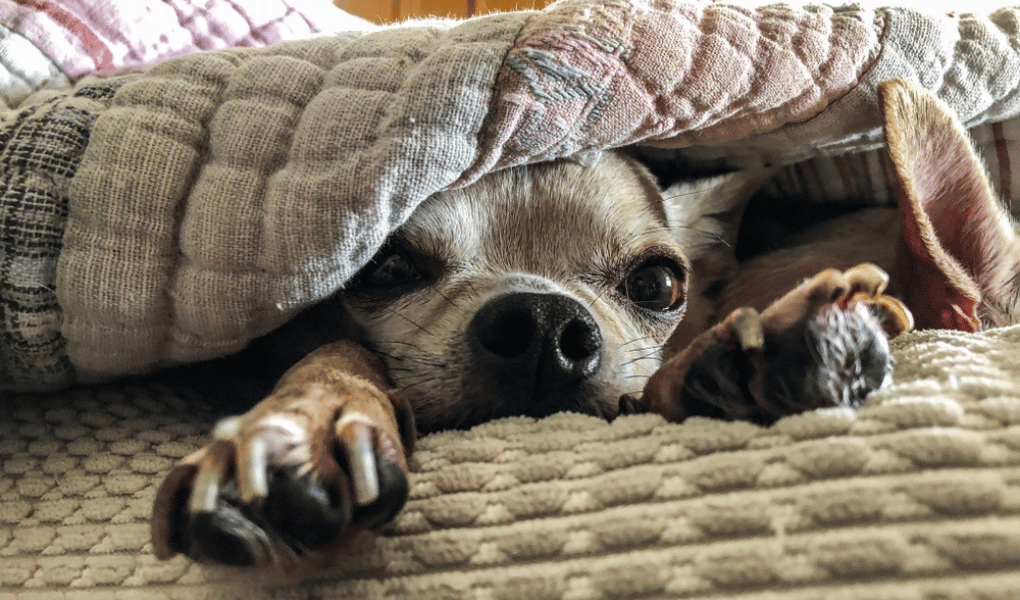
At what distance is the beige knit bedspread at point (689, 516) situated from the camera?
433 millimetres

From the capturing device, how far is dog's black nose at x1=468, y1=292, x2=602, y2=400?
0.84m

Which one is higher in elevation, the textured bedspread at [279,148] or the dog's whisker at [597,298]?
the textured bedspread at [279,148]

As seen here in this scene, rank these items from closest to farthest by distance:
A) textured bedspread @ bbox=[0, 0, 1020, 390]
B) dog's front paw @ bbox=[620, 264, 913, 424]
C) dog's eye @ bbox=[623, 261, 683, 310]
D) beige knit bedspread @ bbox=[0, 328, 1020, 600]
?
beige knit bedspread @ bbox=[0, 328, 1020, 600]
dog's front paw @ bbox=[620, 264, 913, 424]
textured bedspread @ bbox=[0, 0, 1020, 390]
dog's eye @ bbox=[623, 261, 683, 310]

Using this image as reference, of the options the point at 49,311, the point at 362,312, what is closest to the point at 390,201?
the point at 362,312

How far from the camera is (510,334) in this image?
0.86m

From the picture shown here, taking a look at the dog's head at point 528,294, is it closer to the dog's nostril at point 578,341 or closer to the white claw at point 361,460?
the dog's nostril at point 578,341

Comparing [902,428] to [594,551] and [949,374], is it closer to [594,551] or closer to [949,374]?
[949,374]

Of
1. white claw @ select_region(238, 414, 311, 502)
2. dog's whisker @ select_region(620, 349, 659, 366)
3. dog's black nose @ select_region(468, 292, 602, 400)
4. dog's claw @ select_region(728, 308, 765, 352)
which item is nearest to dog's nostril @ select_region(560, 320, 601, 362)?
dog's black nose @ select_region(468, 292, 602, 400)

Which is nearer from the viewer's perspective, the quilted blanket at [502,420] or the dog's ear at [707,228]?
the quilted blanket at [502,420]

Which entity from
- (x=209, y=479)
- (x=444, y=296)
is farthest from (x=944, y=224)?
(x=209, y=479)

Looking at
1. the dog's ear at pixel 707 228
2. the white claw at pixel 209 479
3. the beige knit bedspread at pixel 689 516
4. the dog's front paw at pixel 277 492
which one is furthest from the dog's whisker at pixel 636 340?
the white claw at pixel 209 479

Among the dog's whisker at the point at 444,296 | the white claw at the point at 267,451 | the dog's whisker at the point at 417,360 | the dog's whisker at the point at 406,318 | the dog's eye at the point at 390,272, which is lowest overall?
the dog's whisker at the point at 417,360

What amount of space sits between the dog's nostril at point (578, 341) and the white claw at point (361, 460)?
13.8 inches

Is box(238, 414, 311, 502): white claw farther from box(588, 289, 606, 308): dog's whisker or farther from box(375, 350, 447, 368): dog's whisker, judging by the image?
box(588, 289, 606, 308): dog's whisker
